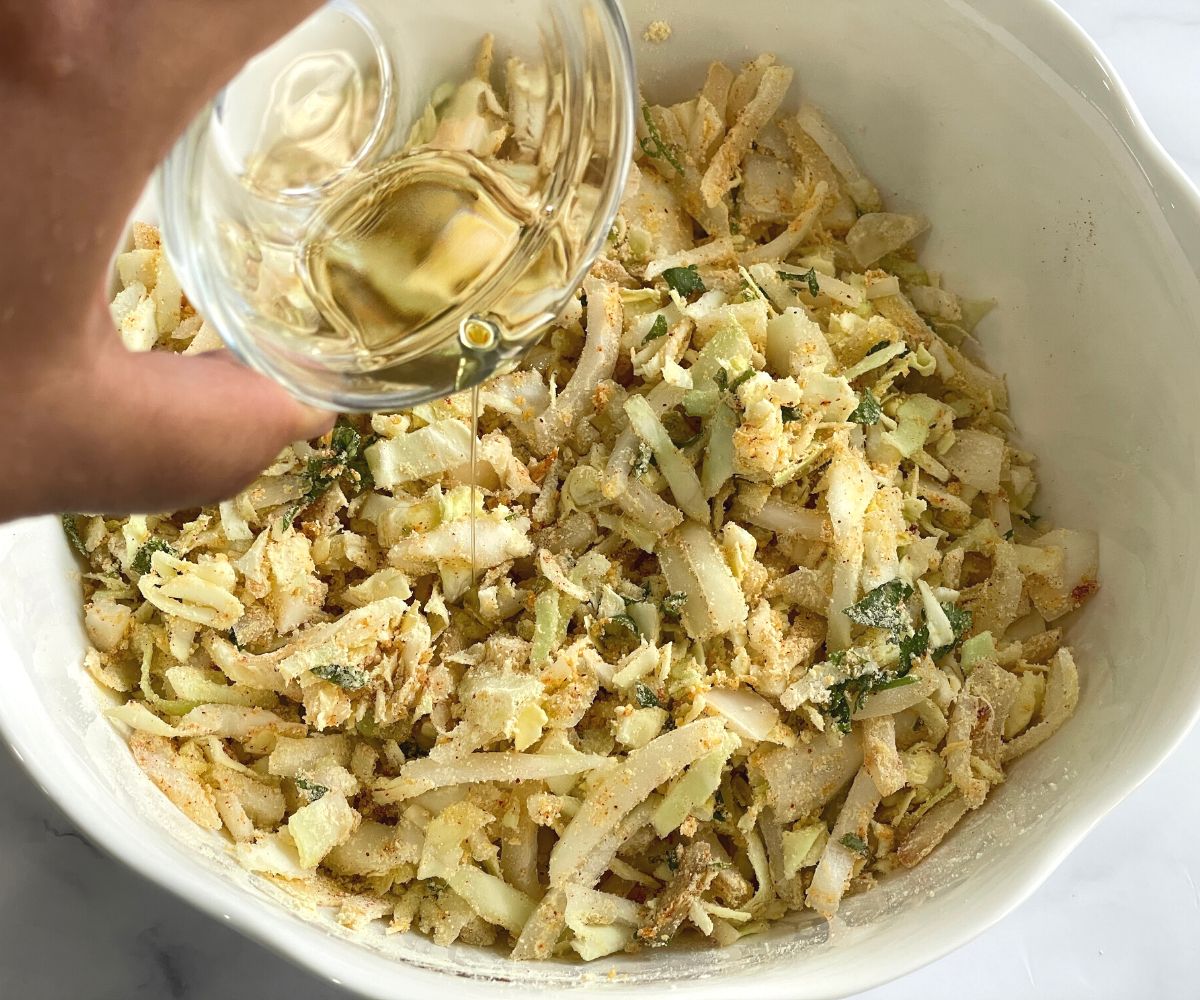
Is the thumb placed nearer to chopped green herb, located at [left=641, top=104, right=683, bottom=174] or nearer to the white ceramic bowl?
the white ceramic bowl

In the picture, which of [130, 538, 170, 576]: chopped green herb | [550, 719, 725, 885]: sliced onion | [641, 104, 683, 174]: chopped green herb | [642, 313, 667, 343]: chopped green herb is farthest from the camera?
[641, 104, 683, 174]: chopped green herb

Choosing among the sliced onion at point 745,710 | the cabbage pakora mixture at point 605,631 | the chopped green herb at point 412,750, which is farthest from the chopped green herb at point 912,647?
the chopped green herb at point 412,750

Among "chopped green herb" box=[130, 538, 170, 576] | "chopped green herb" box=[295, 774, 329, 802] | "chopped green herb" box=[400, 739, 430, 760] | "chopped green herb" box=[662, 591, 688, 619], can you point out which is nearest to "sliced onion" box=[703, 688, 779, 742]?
"chopped green herb" box=[662, 591, 688, 619]

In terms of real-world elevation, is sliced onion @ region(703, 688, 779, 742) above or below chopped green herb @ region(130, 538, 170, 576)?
above

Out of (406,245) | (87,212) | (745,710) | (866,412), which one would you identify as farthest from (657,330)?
(87,212)

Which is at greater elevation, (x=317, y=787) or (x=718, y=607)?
(x=718, y=607)

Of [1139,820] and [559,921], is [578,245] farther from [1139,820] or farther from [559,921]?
[1139,820]

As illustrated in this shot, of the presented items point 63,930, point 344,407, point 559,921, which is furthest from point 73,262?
point 63,930
